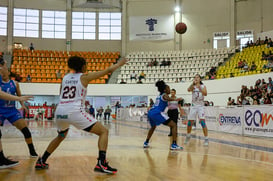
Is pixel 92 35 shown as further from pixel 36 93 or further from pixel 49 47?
pixel 36 93

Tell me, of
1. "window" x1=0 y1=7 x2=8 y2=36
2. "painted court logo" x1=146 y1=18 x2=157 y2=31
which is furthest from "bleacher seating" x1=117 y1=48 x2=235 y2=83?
"window" x1=0 y1=7 x2=8 y2=36

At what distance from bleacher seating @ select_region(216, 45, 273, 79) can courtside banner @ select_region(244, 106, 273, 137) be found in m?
8.85

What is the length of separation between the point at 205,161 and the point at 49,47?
100ft

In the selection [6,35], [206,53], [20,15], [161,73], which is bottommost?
[161,73]

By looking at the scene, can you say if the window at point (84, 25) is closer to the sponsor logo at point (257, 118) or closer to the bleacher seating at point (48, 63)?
the bleacher seating at point (48, 63)

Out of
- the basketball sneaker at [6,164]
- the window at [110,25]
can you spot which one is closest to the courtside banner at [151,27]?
the window at [110,25]

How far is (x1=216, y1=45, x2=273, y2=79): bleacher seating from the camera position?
2122 cm

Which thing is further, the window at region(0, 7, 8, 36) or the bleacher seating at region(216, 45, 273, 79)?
the window at region(0, 7, 8, 36)

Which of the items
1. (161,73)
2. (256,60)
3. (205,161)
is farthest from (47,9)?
(205,161)

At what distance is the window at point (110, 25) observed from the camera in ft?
113

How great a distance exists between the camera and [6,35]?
32.5 meters

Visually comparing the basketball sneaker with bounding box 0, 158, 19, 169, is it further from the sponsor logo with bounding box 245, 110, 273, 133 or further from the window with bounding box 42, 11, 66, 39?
the window with bounding box 42, 11, 66, 39

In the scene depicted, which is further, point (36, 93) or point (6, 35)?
point (6, 35)

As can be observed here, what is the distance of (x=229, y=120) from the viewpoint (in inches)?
519
